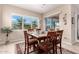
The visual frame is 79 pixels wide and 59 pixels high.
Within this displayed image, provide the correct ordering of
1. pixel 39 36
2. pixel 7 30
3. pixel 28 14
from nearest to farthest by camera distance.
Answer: pixel 7 30
pixel 28 14
pixel 39 36

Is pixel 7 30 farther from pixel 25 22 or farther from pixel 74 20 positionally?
pixel 74 20

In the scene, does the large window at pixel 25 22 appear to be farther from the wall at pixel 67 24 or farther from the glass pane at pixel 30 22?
the wall at pixel 67 24

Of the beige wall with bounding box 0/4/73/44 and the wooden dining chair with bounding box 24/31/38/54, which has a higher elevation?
the beige wall with bounding box 0/4/73/44

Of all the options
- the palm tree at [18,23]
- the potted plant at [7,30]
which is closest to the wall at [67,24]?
the palm tree at [18,23]

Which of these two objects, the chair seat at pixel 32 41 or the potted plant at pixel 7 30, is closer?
the potted plant at pixel 7 30

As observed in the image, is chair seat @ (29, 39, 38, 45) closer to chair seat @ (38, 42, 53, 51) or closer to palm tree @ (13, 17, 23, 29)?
chair seat @ (38, 42, 53, 51)

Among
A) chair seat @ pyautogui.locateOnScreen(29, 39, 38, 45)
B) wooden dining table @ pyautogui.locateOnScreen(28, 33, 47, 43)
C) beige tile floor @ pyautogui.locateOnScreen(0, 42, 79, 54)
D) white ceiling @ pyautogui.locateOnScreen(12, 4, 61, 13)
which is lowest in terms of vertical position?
beige tile floor @ pyautogui.locateOnScreen(0, 42, 79, 54)

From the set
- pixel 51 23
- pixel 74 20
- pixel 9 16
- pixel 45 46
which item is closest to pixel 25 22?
pixel 9 16

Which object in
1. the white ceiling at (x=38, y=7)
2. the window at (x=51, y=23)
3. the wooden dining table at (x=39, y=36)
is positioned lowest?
the wooden dining table at (x=39, y=36)

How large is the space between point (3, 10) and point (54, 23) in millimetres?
954

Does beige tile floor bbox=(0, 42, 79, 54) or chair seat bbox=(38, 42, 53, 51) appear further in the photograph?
chair seat bbox=(38, 42, 53, 51)

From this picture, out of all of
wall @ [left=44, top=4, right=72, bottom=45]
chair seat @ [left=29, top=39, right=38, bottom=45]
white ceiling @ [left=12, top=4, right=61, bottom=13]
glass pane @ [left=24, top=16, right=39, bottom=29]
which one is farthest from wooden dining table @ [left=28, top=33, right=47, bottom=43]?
white ceiling @ [left=12, top=4, right=61, bottom=13]

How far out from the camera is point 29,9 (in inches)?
63.4

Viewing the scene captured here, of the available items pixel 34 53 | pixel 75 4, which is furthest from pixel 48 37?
pixel 75 4
